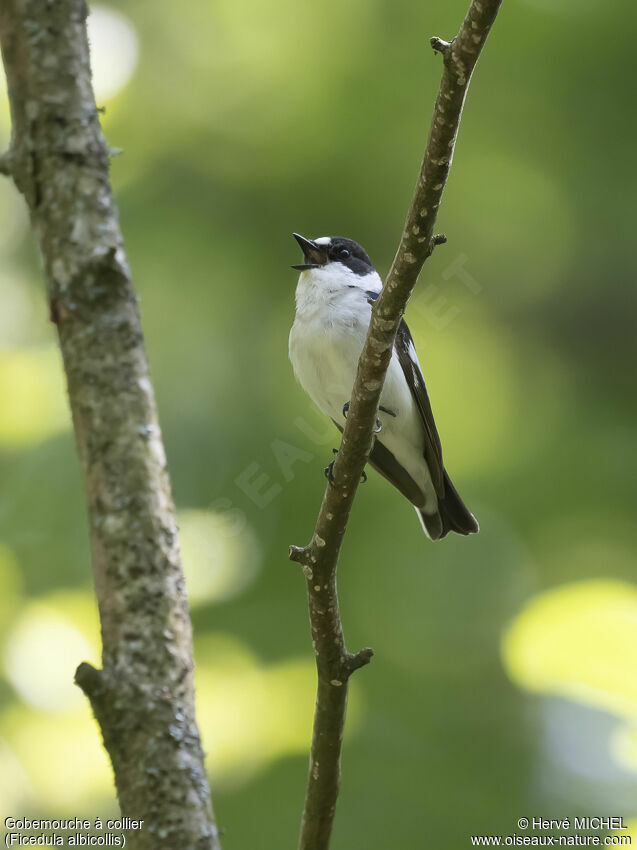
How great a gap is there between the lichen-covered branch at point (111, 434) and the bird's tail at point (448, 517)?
8.07 feet

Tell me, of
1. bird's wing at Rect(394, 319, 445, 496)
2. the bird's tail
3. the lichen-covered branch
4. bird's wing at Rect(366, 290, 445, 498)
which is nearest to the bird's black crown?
bird's wing at Rect(366, 290, 445, 498)

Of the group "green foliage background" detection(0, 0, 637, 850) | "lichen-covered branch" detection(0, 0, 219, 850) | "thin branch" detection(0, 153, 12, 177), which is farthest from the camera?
"green foliage background" detection(0, 0, 637, 850)

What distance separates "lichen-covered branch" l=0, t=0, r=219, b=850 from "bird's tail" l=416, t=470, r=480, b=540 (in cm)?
246

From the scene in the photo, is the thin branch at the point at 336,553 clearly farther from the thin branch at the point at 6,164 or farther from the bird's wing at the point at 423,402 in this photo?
the bird's wing at the point at 423,402

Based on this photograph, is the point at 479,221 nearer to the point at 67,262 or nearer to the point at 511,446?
the point at 511,446

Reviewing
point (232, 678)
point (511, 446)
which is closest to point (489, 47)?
point (511, 446)

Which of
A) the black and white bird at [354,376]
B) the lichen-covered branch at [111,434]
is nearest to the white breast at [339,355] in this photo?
the black and white bird at [354,376]

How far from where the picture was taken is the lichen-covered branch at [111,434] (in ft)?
5.43

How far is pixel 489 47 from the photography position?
5043mm

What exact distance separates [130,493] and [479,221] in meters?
3.49

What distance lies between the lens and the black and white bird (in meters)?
4.02

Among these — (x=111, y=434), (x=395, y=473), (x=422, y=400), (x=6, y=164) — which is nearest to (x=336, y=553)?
(x=111, y=434)

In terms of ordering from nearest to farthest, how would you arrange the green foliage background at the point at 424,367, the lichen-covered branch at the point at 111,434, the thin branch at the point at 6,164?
the lichen-covered branch at the point at 111,434 → the thin branch at the point at 6,164 → the green foliage background at the point at 424,367

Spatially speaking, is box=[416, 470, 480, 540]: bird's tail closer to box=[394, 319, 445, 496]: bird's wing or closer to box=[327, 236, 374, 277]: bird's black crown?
box=[394, 319, 445, 496]: bird's wing
